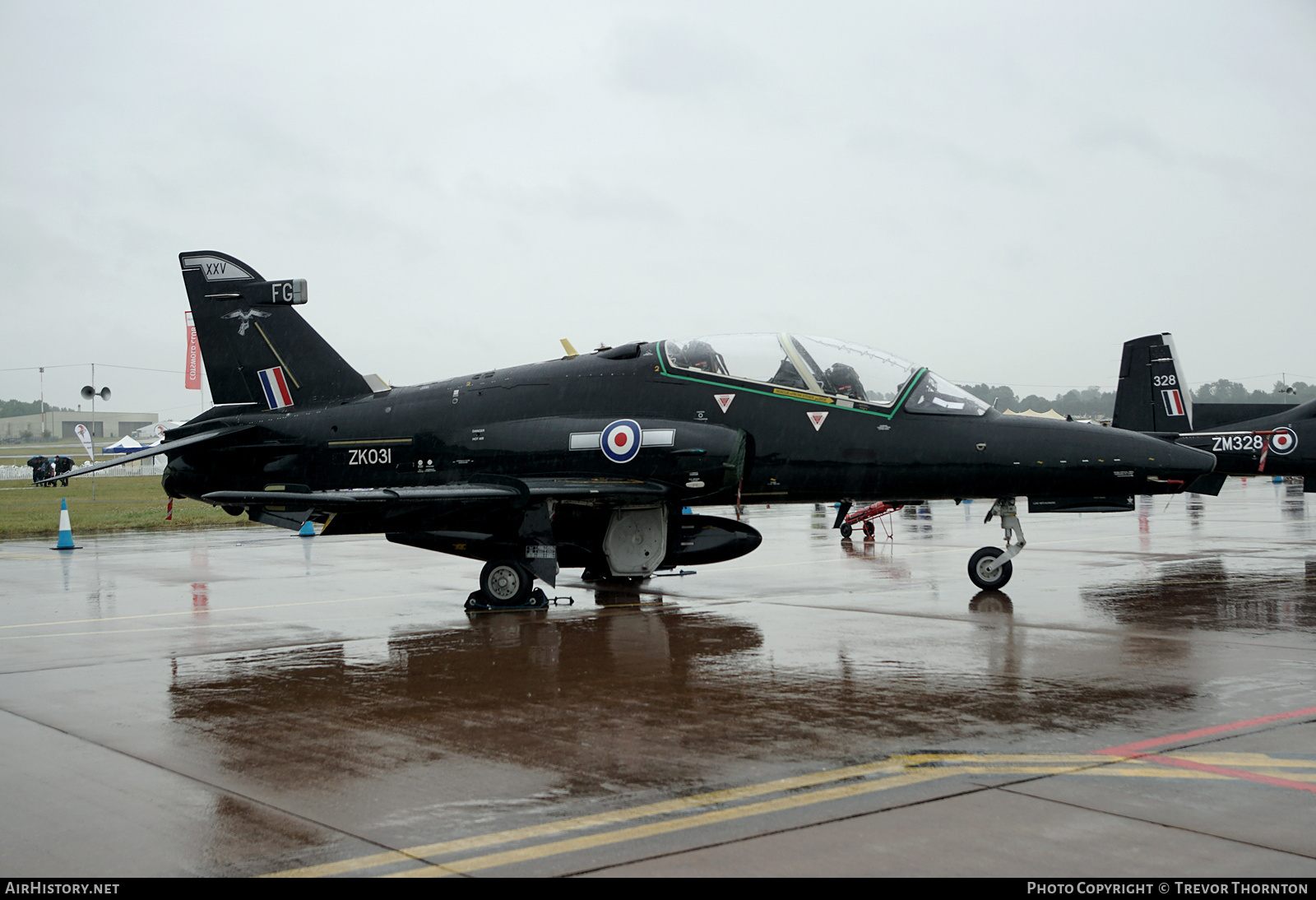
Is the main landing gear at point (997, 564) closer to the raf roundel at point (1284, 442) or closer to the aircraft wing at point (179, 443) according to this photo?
the raf roundel at point (1284, 442)

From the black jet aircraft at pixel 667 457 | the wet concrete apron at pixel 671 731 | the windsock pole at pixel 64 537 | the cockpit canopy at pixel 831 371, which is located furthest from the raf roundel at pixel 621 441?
the windsock pole at pixel 64 537

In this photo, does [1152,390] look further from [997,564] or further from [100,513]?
[100,513]

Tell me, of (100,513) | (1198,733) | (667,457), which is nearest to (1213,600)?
(667,457)

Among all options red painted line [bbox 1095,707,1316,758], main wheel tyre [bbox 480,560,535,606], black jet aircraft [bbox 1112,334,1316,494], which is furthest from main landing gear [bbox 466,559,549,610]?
black jet aircraft [bbox 1112,334,1316,494]

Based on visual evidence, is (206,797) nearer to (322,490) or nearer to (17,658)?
(17,658)

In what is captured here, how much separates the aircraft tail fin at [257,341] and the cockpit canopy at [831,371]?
4.71 m

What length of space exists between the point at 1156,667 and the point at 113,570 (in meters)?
14.0

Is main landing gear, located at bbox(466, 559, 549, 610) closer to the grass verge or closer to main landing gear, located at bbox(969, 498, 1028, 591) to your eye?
main landing gear, located at bbox(969, 498, 1028, 591)

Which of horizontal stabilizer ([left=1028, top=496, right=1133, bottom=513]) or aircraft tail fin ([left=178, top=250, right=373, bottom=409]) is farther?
aircraft tail fin ([left=178, top=250, right=373, bottom=409])

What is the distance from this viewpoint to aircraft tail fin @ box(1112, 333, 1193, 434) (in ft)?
61.7

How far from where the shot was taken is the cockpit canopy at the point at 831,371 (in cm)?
1138

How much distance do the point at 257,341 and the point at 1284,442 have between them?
53.1 feet

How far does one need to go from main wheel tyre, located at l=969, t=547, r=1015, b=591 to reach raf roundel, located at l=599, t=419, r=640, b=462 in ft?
13.3

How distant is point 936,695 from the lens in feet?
22.2
